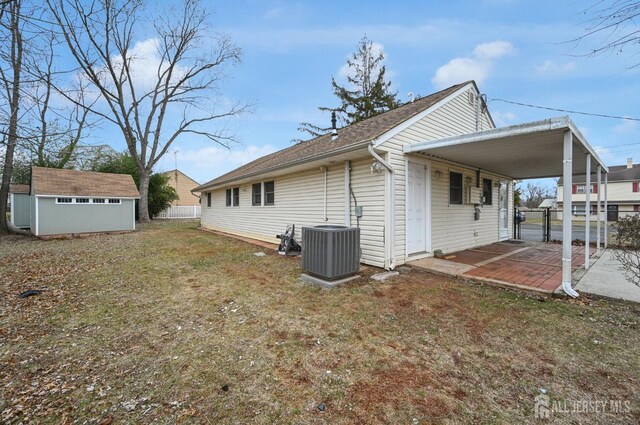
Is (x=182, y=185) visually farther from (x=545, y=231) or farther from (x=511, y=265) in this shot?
(x=511, y=265)

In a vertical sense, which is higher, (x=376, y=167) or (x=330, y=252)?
(x=376, y=167)

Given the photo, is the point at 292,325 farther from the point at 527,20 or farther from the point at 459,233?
the point at 527,20

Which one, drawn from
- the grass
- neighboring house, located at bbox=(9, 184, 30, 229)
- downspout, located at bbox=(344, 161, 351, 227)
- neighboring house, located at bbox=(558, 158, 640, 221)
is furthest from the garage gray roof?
neighboring house, located at bbox=(558, 158, 640, 221)

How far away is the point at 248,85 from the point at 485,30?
37.1ft

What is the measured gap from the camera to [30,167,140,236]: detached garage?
12.3m

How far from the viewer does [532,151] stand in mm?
5711

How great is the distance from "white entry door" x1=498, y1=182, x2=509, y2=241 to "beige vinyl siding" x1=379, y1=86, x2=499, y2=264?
687 mm

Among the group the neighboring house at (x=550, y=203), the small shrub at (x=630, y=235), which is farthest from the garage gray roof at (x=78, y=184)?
the neighboring house at (x=550, y=203)

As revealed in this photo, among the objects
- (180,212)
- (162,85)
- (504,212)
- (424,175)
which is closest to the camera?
(424,175)

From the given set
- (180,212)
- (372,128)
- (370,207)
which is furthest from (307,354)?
(180,212)

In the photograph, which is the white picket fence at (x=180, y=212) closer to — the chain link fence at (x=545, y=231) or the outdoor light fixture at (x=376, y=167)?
the outdoor light fixture at (x=376, y=167)

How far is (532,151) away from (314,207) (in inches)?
202

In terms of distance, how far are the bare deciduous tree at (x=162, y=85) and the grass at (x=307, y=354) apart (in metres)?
19.0

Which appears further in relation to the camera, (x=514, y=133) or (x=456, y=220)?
(x=456, y=220)
